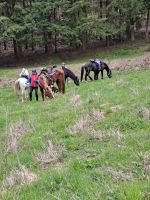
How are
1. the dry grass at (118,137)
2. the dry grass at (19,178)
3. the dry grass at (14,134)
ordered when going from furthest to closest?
the dry grass at (14,134) < the dry grass at (118,137) < the dry grass at (19,178)

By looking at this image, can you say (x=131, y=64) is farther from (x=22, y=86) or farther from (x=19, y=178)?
(x=19, y=178)

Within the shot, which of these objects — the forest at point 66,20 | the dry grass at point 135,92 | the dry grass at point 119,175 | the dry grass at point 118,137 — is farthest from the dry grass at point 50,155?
the forest at point 66,20

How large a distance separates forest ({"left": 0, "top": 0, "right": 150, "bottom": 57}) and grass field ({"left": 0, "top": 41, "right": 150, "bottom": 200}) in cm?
→ 2707

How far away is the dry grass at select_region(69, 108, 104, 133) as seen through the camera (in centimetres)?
1192

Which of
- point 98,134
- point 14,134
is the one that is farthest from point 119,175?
point 14,134

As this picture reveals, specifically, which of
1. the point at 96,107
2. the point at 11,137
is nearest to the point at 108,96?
the point at 96,107

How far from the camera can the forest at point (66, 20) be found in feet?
140

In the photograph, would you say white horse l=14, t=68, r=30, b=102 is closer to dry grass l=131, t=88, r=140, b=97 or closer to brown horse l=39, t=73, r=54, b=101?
brown horse l=39, t=73, r=54, b=101

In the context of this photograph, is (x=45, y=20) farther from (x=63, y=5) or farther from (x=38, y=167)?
(x=38, y=167)

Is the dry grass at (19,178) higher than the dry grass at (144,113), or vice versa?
the dry grass at (144,113)

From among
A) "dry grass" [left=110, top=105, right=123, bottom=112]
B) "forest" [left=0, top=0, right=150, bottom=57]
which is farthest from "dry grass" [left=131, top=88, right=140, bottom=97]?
"forest" [left=0, top=0, right=150, bottom=57]

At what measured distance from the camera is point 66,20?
45031 millimetres

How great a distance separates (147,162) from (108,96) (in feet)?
29.5

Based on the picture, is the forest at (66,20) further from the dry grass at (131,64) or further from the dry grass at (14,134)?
the dry grass at (14,134)
